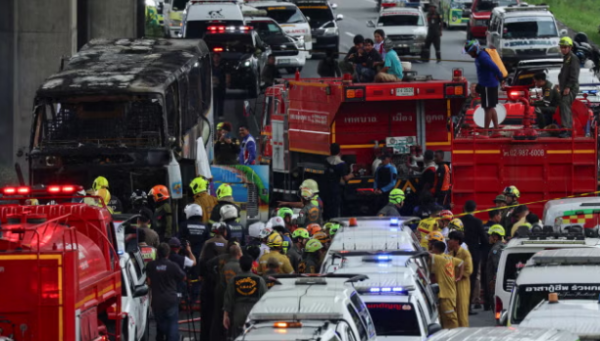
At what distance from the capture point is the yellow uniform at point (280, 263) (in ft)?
60.1

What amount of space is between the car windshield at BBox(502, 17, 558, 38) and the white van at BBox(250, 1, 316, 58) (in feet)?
18.7

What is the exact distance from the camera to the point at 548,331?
12.0 metres

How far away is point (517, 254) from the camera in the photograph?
1823cm

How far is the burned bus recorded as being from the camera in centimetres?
2347

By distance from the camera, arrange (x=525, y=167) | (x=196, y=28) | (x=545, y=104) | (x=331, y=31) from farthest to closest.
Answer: (x=331, y=31) < (x=196, y=28) < (x=545, y=104) < (x=525, y=167)

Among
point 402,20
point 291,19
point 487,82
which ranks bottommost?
point 402,20

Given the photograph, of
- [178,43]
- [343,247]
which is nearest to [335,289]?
[343,247]

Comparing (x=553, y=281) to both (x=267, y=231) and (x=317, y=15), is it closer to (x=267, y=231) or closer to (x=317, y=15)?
(x=267, y=231)

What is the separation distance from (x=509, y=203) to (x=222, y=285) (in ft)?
20.2

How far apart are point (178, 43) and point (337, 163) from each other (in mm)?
4631

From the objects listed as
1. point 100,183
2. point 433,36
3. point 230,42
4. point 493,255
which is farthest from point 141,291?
point 433,36

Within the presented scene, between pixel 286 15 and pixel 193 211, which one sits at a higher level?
pixel 193 211

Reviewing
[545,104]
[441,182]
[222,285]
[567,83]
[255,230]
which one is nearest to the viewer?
[222,285]

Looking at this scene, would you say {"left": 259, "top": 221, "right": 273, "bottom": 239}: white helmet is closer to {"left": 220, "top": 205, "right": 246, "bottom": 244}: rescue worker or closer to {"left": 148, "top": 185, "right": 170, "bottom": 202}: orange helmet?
{"left": 220, "top": 205, "right": 246, "bottom": 244}: rescue worker
